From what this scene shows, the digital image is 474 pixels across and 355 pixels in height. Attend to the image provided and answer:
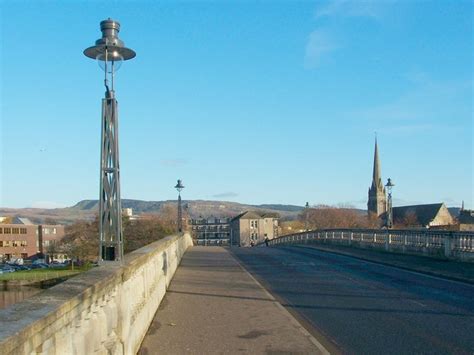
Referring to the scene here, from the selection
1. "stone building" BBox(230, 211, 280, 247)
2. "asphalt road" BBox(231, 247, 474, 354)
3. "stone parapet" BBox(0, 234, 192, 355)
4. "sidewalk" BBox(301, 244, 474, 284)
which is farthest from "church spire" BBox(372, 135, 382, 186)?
"stone parapet" BBox(0, 234, 192, 355)

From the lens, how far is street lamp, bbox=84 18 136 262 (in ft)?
25.7

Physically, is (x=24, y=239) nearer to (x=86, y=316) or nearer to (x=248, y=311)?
(x=248, y=311)

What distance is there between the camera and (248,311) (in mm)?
11562

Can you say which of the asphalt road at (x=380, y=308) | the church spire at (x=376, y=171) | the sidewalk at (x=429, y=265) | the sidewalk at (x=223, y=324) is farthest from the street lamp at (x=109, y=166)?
the church spire at (x=376, y=171)

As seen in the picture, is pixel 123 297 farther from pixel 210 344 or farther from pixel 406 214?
pixel 406 214

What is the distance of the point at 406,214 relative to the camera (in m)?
159

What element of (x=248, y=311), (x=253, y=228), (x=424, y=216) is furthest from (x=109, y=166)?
(x=253, y=228)

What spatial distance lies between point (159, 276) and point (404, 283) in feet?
24.4

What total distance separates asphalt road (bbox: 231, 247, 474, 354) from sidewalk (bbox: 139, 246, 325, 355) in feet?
1.52

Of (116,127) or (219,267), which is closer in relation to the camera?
(116,127)

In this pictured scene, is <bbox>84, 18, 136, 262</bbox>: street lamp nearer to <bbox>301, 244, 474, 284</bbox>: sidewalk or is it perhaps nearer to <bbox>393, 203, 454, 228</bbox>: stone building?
<bbox>301, 244, 474, 284</bbox>: sidewalk

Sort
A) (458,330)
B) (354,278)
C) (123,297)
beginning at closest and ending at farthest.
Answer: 1. (123,297)
2. (458,330)
3. (354,278)

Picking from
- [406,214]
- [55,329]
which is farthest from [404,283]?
[406,214]

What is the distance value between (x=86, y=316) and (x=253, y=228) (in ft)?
566
